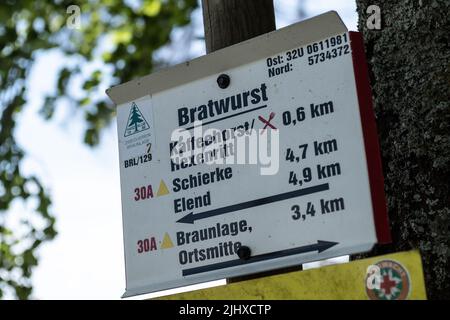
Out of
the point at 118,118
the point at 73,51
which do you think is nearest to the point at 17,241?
the point at 73,51

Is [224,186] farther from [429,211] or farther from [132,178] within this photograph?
[429,211]

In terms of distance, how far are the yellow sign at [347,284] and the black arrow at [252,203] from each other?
18cm

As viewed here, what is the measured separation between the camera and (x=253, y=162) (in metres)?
2.15

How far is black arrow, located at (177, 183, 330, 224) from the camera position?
204 cm

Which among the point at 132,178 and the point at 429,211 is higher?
the point at 132,178

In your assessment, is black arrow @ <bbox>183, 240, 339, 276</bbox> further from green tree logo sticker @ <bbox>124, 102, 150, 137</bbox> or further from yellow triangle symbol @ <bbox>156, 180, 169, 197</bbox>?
green tree logo sticker @ <bbox>124, 102, 150, 137</bbox>

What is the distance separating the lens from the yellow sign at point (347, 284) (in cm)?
182

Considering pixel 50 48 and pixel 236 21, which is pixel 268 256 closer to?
pixel 236 21

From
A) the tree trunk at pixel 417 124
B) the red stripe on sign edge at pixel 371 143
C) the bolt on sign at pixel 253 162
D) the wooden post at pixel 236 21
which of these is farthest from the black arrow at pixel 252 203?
the wooden post at pixel 236 21

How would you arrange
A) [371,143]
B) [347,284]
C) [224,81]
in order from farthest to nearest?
[224,81], [371,143], [347,284]

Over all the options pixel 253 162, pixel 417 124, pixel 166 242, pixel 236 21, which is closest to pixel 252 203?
pixel 253 162

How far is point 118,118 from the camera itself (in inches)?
98.0

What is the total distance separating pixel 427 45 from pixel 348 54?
0.26 metres

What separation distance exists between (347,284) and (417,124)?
1.66 ft
